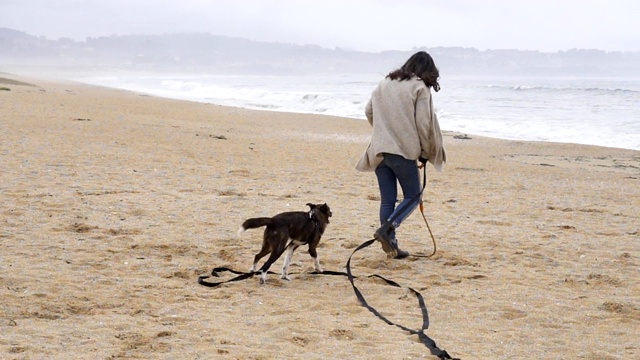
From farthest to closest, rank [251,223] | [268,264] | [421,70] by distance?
[421,70], [268,264], [251,223]

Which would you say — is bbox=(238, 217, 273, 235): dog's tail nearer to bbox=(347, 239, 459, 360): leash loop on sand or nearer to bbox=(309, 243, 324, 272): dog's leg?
bbox=(309, 243, 324, 272): dog's leg

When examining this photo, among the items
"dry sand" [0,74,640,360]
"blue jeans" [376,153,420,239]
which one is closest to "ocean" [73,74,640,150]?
"dry sand" [0,74,640,360]

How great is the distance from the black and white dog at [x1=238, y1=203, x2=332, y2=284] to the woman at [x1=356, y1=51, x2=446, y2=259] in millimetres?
611

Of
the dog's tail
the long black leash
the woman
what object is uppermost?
the woman

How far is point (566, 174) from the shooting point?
1252cm

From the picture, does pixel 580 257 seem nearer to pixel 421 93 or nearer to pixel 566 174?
pixel 421 93

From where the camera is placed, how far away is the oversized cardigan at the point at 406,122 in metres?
6.03

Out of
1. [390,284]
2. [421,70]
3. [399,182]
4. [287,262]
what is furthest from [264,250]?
[421,70]

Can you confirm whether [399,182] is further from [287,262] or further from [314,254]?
[287,262]

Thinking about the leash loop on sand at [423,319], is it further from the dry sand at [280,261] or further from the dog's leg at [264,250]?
the dog's leg at [264,250]

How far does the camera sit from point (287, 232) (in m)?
5.60

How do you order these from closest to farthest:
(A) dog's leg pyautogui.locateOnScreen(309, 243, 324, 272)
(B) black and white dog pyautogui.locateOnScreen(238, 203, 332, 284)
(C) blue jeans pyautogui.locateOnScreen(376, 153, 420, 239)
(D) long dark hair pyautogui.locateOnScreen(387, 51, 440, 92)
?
(B) black and white dog pyautogui.locateOnScreen(238, 203, 332, 284), (A) dog's leg pyautogui.locateOnScreen(309, 243, 324, 272), (D) long dark hair pyautogui.locateOnScreen(387, 51, 440, 92), (C) blue jeans pyautogui.locateOnScreen(376, 153, 420, 239)

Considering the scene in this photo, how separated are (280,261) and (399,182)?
1.24 meters

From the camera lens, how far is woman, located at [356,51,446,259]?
6.03m
